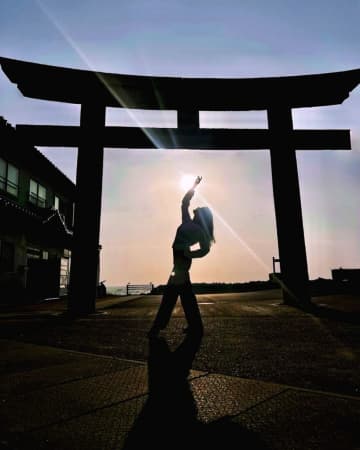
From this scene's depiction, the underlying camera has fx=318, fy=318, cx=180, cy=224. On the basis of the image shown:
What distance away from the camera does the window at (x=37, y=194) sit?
16.2 meters

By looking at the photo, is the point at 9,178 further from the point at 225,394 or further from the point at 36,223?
the point at 225,394

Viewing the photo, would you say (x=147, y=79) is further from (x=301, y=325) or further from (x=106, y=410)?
(x=106, y=410)

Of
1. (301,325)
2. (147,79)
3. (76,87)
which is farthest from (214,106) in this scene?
(301,325)

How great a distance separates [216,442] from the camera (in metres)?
1.25

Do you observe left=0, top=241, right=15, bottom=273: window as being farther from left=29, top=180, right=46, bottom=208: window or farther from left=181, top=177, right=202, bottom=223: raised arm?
left=181, top=177, right=202, bottom=223: raised arm

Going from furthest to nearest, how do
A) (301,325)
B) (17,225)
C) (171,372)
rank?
(17,225), (301,325), (171,372)

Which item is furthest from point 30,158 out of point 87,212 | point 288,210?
point 288,210

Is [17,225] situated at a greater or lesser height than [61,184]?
lesser

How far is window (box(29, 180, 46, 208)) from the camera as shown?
1625 centimetres

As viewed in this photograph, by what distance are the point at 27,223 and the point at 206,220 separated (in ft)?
43.7

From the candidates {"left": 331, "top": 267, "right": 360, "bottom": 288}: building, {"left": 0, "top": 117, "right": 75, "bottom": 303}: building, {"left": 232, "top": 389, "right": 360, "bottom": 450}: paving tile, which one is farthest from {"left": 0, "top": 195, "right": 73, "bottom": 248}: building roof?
{"left": 331, "top": 267, "right": 360, "bottom": 288}: building

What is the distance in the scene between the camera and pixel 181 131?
350 inches

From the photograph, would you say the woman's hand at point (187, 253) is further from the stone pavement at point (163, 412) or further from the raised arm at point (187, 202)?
the stone pavement at point (163, 412)

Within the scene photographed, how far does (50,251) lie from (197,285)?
34.3 ft
